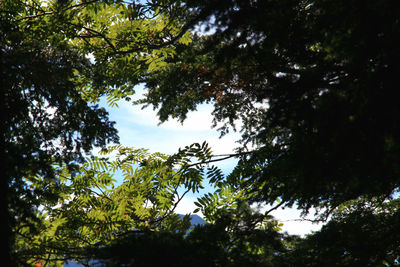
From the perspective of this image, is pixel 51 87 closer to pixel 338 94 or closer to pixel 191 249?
pixel 191 249

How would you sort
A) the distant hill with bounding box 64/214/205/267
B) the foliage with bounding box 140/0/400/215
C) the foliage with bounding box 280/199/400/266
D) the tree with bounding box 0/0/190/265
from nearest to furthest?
the foliage with bounding box 140/0/400/215, the tree with bounding box 0/0/190/265, the foliage with bounding box 280/199/400/266, the distant hill with bounding box 64/214/205/267

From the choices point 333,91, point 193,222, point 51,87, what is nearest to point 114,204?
point 51,87

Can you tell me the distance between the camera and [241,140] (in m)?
4.98

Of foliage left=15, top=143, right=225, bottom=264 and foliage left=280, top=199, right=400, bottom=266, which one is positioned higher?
foliage left=15, top=143, right=225, bottom=264

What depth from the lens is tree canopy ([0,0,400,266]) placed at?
1.72 metres

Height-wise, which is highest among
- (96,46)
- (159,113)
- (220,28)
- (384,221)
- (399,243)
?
(159,113)

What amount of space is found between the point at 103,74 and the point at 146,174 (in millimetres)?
2061

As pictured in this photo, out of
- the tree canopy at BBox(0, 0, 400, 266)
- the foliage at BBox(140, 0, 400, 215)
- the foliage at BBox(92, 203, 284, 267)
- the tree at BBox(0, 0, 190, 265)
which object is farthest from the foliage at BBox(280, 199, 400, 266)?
the tree at BBox(0, 0, 190, 265)

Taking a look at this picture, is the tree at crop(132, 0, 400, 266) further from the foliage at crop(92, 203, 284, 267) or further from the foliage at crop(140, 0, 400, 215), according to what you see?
the foliage at crop(92, 203, 284, 267)

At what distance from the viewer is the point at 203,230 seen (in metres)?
2.19

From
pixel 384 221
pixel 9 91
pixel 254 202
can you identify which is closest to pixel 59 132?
pixel 9 91

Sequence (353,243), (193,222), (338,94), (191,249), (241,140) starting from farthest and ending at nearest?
(193,222), (241,140), (353,243), (191,249), (338,94)

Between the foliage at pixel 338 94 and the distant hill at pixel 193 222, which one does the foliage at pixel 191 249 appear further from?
the foliage at pixel 338 94

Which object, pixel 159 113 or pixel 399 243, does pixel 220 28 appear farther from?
pixel 159 113
